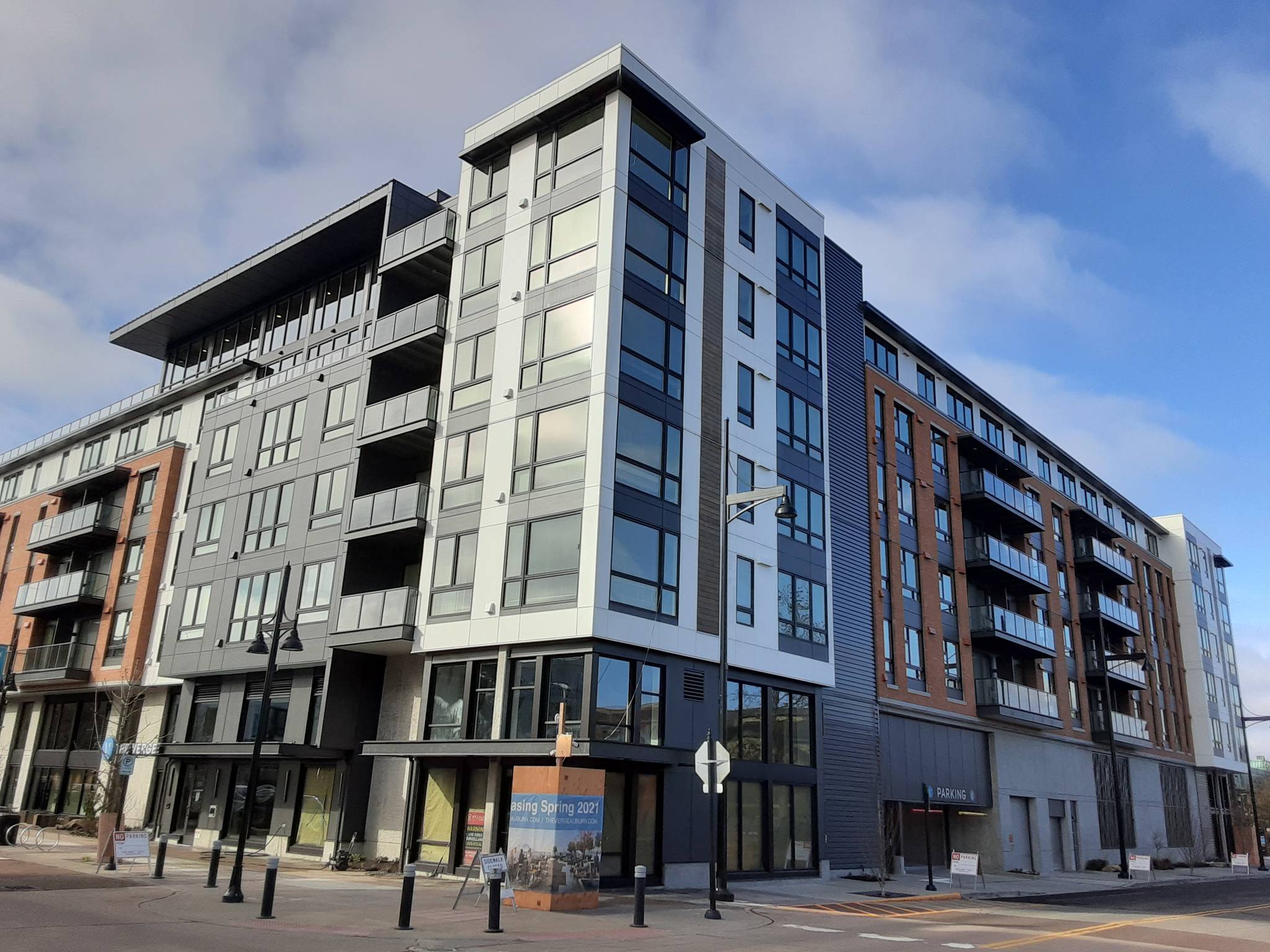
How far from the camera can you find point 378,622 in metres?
27.8

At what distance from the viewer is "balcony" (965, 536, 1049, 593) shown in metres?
43.4

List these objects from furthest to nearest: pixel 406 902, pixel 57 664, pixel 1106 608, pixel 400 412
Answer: pixel 1106 608 → pixel 57 664 → pixel 400 412 → pixel 406 902

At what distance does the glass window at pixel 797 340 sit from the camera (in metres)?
33.7

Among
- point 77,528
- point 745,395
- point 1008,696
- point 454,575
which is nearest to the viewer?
point 454,575

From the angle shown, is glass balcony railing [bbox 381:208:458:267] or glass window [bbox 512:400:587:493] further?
glass balcony railing [bbox 381:208:458:267]

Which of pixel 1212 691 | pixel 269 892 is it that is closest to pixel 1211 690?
pixel 1212 691

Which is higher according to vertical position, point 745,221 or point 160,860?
point 745,221

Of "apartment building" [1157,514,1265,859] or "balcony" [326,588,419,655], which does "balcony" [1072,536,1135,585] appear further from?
"balcony" [326,588,419,655]

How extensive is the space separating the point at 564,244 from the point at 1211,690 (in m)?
60.5

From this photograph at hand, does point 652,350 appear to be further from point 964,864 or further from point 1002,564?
point 1002,564

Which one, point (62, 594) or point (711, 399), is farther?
point (62, 594)

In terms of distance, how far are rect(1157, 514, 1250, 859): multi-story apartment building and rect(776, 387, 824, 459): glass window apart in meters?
43.1

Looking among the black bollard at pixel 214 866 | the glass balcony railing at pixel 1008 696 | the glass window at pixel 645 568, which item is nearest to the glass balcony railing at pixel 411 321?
the glass window at pixel 645 568

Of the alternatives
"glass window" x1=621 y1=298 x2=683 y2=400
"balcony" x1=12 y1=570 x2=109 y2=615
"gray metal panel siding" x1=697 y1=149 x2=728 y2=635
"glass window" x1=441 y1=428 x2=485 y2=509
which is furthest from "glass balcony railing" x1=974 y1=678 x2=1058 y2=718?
"balcony" x1=12 y1=570 x2=109 y2=615
